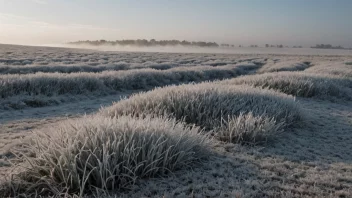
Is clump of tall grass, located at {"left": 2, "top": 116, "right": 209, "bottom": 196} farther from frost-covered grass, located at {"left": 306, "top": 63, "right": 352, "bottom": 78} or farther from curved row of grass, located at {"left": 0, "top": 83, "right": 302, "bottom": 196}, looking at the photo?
frost-covered grass, located at {"left": 306, "top": 63, "right": 352, "bottom": 78}

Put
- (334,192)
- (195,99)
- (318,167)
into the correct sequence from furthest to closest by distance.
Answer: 1. (195,99)
2. (318,167)
3. (334,192)

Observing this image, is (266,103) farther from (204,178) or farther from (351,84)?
(351,84)

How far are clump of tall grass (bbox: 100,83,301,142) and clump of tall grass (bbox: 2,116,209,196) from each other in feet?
5.15

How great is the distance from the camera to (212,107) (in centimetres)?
668

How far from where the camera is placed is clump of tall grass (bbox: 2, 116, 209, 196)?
3.16 meters

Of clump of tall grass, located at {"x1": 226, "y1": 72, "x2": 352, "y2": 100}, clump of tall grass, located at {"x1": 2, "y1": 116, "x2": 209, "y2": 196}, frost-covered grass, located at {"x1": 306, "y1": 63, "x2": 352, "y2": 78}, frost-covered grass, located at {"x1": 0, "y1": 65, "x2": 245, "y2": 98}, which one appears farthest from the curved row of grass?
frost-covered grass, located at {"x1": 306, "y1": 63, "x2": 352, "y2": 78}

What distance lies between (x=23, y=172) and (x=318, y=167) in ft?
11.9

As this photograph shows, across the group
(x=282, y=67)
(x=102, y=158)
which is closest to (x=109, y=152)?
(x=102, y=158)

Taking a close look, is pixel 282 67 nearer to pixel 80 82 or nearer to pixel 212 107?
pixel 80 82

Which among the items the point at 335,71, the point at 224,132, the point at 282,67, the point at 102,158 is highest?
the point at 102,158

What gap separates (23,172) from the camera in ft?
11.2

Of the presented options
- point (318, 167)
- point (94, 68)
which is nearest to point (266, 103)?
point (318, 167)

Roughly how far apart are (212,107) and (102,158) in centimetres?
356

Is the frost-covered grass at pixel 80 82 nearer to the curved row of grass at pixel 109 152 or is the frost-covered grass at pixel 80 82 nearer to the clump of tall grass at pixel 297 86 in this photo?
the clump of tall grass at pixel 297 86
